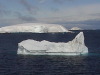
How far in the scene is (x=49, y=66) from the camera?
2184 inches

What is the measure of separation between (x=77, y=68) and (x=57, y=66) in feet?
13.4

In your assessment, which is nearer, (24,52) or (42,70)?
(42,70)

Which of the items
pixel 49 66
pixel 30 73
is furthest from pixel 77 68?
pixel 30 73

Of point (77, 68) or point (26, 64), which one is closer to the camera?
point (77, 68)

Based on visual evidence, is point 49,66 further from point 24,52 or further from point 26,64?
point 24,52

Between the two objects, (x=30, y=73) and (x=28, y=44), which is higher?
(x=28, y=44)

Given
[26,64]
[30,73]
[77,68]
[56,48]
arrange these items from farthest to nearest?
[56,48], [26,64], [77,68], [30,73]

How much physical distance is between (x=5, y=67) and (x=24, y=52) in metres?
18.5

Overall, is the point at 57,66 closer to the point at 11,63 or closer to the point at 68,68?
the point at 68,68

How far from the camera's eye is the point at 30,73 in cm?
4803

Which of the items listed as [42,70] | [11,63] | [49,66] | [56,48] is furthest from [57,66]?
[56,48]

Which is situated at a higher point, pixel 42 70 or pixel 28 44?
pixel 28 44

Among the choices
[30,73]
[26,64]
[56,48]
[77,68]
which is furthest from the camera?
[56,48]

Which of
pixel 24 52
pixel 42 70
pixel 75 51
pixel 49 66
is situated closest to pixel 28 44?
pixel 24 52
